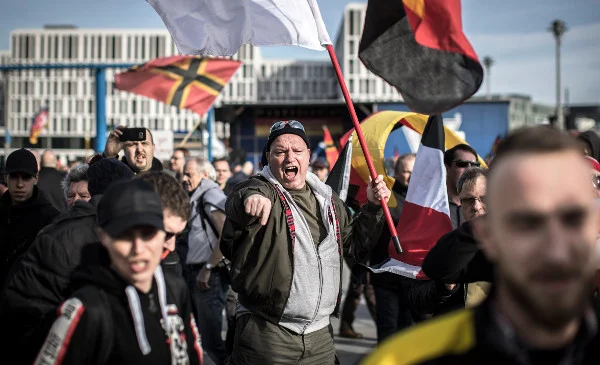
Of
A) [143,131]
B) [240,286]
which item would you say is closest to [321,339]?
[240,286]

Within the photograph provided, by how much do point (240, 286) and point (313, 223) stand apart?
1.79ft

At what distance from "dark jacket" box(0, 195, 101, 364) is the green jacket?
1.17 meters

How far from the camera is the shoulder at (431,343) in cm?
149

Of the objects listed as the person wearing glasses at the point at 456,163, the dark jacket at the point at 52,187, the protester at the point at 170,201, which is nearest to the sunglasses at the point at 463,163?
the person wearing glasses at the point at 456,163

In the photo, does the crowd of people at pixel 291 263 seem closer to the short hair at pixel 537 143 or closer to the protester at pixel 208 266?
the short hair at pixel 537 143

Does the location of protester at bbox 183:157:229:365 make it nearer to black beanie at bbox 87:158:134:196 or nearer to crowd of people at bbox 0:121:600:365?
crowd of people at bbox 0:121:600:365

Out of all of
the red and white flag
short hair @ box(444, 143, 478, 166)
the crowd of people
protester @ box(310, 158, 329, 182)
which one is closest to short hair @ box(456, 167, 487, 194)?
the crowd of people

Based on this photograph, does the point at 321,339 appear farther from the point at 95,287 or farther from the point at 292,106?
the point at 292,106

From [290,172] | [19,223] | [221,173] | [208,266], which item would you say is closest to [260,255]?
[290,172]

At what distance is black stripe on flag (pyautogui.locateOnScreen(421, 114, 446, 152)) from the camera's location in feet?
14.4

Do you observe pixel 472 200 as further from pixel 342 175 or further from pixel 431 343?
pixel 431 343

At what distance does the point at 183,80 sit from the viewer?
12.6 meters

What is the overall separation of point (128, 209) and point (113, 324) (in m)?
0.36

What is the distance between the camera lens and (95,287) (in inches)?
89.8
